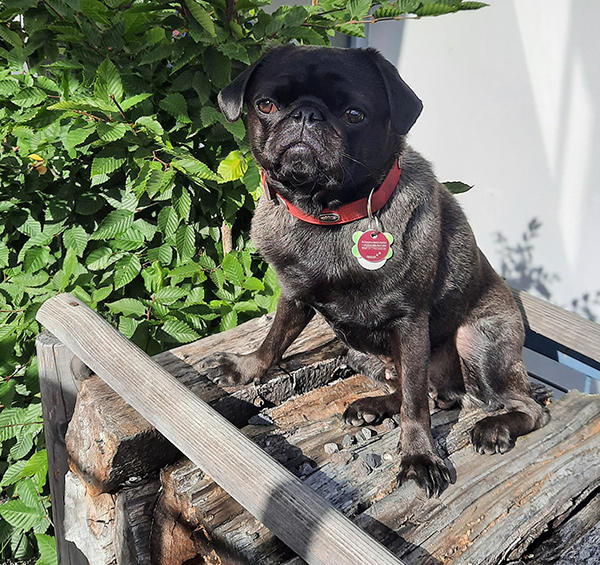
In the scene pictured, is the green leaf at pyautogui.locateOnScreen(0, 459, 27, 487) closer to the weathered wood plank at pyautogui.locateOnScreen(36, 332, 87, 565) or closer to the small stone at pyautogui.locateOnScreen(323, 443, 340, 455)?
the weathered wood plank at pyautogui.locateOnScreen(36, 332, 87, 565)

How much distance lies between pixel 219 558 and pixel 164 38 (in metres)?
1.83

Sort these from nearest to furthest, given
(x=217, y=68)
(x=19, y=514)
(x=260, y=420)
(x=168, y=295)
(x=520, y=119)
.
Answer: (x=260, y=420)
(x=217, y=68)
(x=168, y=295)
(x=19, y=514)
(x=520, y=119)

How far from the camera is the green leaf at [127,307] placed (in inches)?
96.9

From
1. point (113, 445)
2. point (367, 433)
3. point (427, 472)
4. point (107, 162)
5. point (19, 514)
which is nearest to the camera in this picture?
point (427, 472)

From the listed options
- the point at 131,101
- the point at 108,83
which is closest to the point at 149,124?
the point at 131,101

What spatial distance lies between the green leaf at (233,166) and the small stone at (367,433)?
1.08 m

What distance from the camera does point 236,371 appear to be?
2.08 metres

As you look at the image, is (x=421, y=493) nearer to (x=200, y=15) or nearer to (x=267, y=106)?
(x=267, y=106)

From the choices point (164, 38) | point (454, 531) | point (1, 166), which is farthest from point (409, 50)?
point (454, 531)

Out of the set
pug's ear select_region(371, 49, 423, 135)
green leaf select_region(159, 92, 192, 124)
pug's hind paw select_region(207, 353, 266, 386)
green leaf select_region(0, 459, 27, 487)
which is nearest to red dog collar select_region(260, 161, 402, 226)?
pug's ear select_region(371, 49, 423, 135)

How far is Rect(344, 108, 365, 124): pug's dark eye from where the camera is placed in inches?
64.1

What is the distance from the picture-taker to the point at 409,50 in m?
4.04

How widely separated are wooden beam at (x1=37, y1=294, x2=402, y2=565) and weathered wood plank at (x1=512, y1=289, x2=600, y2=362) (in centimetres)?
135

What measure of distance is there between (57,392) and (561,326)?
5.88 ft
